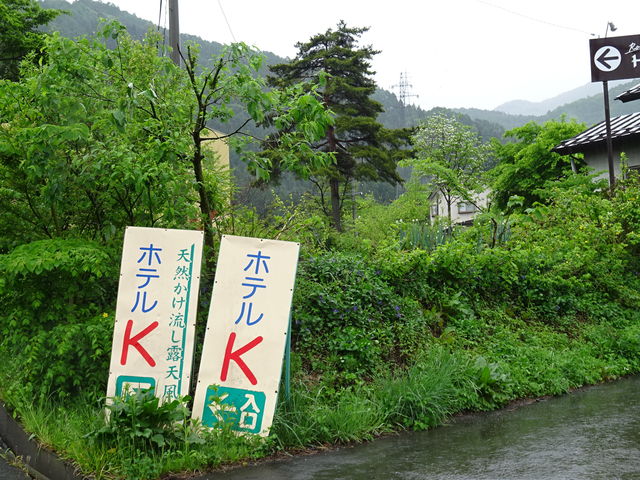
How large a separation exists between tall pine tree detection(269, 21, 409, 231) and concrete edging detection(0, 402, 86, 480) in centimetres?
2695

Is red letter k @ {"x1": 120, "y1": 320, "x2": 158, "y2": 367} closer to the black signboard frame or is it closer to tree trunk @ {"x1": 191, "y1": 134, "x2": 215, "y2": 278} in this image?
tree trunk @ {"x1": 191, "y1": 134, "x2": 215, "y2": 278}

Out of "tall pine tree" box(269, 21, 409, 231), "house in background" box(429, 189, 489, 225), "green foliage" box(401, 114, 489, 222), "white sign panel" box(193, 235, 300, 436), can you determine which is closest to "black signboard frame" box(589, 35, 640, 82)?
"white sign panel" box(193, 235, 300, 436)

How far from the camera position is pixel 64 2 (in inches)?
3440

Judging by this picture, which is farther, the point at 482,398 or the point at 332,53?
the point at 332,53

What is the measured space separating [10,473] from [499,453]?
3.91 metres

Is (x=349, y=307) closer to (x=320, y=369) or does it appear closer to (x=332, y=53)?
(x=320, y=369)

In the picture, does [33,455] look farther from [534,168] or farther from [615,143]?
[534,168]

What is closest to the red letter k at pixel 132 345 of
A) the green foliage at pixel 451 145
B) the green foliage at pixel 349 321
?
the green foliage at pixel 349 321

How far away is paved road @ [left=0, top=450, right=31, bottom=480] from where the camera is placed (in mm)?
4602

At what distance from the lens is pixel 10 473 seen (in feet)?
15.5

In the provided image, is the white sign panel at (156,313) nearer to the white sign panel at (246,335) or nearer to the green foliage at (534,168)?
the white sign panel at (246,335)

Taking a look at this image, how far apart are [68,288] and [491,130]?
293 ft

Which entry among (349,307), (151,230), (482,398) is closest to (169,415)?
(151,230)

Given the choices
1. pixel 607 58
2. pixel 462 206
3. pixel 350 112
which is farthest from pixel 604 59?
pixel 462 206
